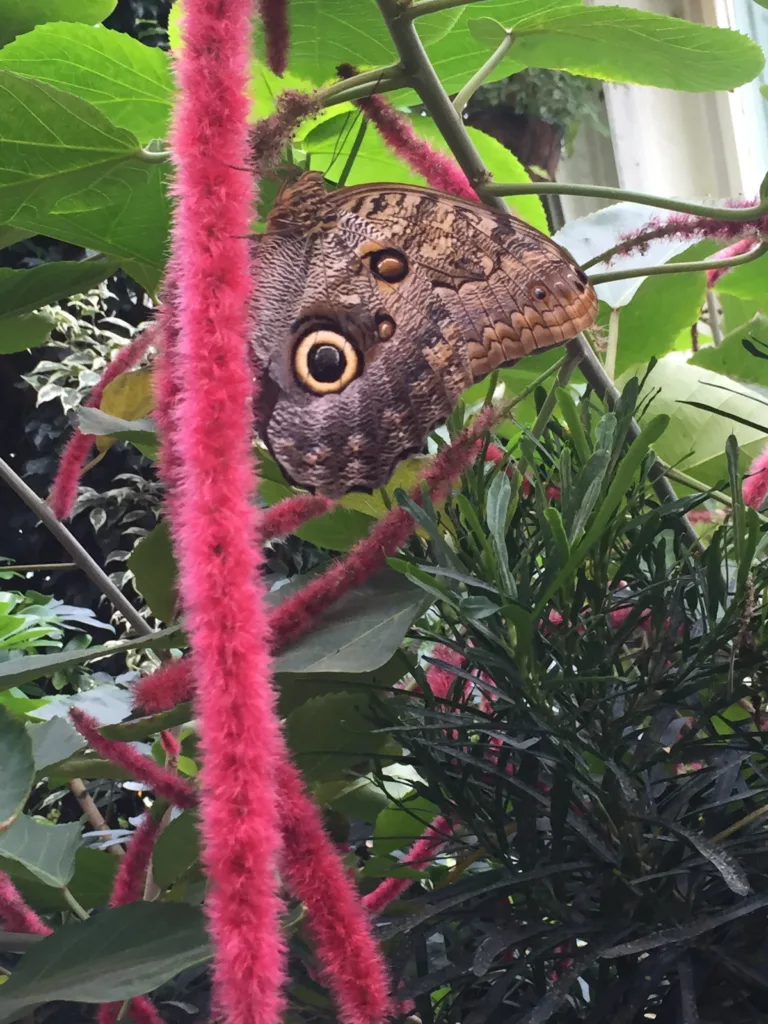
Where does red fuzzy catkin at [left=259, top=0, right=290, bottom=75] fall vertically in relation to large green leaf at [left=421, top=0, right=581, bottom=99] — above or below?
below

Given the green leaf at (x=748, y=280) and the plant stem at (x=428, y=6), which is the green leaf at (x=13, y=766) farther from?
the green leaf at (x=748, y=280)

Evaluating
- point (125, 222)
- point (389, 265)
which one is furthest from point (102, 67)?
point (389, 265)

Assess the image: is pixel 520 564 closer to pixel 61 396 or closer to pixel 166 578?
pixel 166 578

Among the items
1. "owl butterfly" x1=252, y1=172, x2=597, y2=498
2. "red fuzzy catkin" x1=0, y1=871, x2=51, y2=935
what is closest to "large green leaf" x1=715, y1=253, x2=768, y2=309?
"owl butterfly" x1=252, y1=172, x2=597, y2=498

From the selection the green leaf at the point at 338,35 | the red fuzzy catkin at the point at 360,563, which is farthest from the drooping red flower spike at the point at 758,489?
the green leaf at the point at 338,35

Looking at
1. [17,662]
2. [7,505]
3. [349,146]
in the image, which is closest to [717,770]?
[17,662]

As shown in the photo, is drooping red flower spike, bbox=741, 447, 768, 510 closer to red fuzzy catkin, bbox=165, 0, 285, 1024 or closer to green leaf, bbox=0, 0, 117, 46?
red fuzzy catkin, bbox=165, 0, 285, 1024
